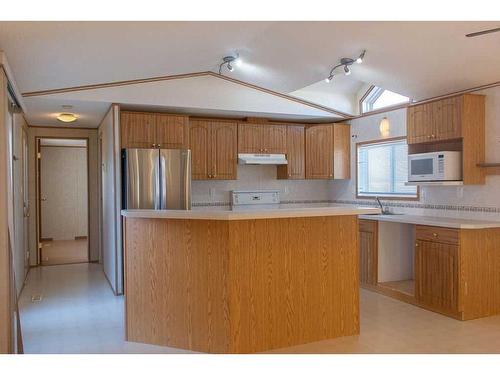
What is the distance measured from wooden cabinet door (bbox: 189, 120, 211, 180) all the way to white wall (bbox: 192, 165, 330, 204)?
367 mm

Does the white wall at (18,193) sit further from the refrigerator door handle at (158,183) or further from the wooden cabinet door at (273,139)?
the wooden cabinet door at (273,139)

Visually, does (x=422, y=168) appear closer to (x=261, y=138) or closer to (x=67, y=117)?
(x=261, y=138)

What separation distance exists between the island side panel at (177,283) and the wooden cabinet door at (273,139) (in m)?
3.12

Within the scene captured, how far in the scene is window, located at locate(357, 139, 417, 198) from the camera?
18.6 ft

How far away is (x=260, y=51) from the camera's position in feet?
14.6

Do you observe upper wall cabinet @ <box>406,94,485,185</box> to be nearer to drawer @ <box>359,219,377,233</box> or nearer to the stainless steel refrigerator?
drawer @ <box>359,219,377,233</box>

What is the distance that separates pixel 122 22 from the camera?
10.1 feet

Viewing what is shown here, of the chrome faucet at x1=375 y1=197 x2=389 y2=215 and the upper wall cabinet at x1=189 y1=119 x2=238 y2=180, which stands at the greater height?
the upper wall cabinet at x1=189 y1=119 x2=238 y2=180

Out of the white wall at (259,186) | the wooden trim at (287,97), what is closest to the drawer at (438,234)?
the wooden trim at (287,97)

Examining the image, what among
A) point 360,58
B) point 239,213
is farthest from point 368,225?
point 239,213

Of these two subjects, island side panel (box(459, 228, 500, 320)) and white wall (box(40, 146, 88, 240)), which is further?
white wall (box(40, 146, 88, 240))

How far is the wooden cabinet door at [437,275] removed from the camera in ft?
14.0

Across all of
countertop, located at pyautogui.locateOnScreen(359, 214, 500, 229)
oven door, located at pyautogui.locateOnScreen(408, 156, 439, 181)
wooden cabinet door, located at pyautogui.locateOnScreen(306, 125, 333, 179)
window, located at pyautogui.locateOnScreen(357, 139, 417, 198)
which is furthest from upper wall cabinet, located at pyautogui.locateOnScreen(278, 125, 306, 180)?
oven door, located at pyautogui.locateOnScreen(408, 156, 439, 181)
